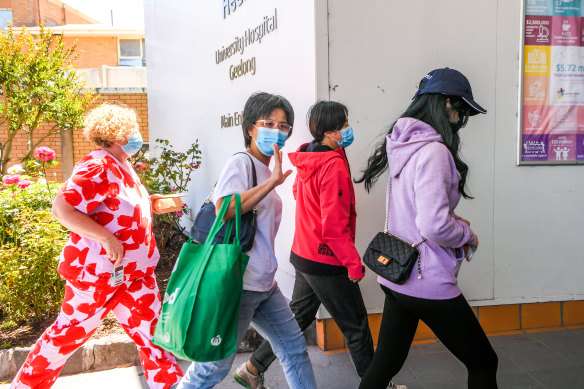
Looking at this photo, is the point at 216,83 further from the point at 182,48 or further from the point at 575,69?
the point at 575,69

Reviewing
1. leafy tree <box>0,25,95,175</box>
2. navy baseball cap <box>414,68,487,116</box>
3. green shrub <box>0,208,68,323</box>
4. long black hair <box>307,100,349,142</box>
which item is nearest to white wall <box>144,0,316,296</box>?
long black hair <box>307,100,349,142</box>

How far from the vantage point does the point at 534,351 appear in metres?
3.80

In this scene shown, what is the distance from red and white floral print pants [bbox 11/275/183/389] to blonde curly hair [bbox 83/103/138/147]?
2.62ft

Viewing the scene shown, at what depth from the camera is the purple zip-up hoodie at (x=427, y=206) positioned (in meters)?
2.18

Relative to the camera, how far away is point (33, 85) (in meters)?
12.7

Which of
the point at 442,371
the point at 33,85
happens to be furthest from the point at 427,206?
the point at 33,85

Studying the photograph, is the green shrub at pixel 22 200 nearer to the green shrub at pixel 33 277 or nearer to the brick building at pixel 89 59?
the green shrub at pixel 33 277

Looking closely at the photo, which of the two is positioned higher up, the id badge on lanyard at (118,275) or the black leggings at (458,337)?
the id badge on lanyard at (118,275)

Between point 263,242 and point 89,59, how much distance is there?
28706 millimetres

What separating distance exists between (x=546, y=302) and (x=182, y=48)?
6034mm

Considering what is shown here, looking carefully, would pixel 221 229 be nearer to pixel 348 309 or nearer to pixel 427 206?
pixel 427 206

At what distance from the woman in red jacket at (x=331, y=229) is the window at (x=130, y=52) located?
1067 inches

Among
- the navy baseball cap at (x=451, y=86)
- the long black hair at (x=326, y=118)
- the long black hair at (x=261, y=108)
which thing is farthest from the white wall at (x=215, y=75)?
the navy baseball cap at (x=451, y=86)

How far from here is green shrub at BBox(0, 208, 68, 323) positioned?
160 inches
